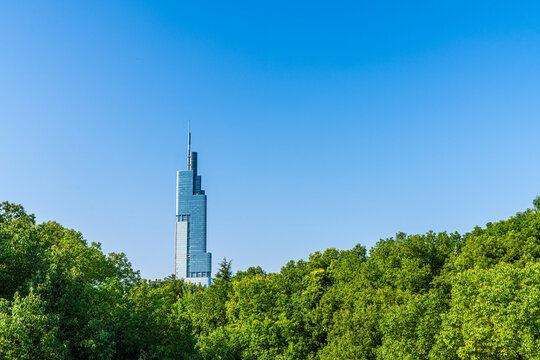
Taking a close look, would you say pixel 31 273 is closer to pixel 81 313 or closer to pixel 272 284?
pixel 81 313

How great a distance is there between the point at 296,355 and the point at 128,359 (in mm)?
23336

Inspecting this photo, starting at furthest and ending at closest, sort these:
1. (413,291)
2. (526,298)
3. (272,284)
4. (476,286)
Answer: (272,284) < (413,291) < (476,286) < (526,298)

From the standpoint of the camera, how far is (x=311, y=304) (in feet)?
184

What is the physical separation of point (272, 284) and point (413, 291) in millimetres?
22324

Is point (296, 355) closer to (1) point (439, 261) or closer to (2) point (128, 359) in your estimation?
(1) point (439, 261)

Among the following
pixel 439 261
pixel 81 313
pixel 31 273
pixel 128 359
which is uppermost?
pixel 439 261

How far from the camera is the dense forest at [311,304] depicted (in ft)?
74.8

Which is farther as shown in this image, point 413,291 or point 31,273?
point 413,291

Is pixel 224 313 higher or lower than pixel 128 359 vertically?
higher

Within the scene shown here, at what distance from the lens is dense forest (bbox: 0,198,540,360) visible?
22.8m

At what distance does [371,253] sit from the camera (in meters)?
51.8

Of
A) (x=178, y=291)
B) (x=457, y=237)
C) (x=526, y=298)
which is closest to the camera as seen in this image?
(x=526, y=298)

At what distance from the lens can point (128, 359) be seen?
28.9 metres

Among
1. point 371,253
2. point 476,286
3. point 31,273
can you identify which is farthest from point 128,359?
point 371,253
